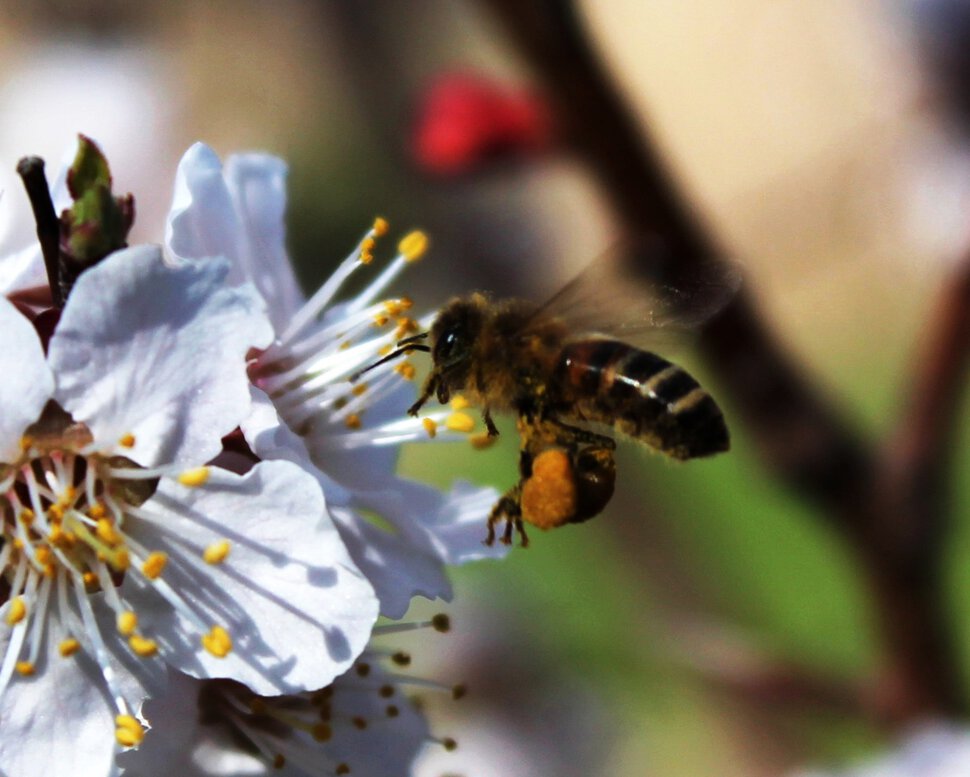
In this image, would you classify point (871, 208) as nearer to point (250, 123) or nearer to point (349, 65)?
point (349, 65)

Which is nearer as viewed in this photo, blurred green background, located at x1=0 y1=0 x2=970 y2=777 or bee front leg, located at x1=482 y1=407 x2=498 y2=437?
bee front leg, located at x1=482 y1=407 x2=498 y2=437

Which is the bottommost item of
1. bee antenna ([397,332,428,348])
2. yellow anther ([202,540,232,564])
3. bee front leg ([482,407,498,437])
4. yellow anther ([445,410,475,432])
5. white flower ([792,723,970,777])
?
white flower ([792,723,970,777])

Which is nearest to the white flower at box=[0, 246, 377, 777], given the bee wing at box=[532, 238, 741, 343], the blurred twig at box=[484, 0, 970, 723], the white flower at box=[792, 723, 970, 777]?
the bee wing at box=[532, 238, 741, 343]

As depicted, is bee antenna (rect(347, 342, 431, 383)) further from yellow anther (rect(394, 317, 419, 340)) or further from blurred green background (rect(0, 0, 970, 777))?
blurred green background (rect(0, 0, 970, 777))

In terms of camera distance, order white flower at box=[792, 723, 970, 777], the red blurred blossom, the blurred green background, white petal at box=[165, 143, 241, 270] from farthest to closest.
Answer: the blurred green background → the red blurred blossom → white flower at box=[792, 723, 970, 777] → white petal at box=[165, 143, 241, 270]

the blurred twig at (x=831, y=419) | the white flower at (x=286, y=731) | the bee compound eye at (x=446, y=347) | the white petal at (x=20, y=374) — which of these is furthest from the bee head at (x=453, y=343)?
the blurred twig at (x=831, y=419)

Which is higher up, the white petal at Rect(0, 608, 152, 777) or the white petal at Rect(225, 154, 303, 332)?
the white petal at Rect(225, 154, 303, 332)

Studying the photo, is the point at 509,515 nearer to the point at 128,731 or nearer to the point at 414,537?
the point at 414,537

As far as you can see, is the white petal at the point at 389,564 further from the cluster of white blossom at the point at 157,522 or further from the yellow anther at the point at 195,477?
the yellow anther at the point at 195,477
